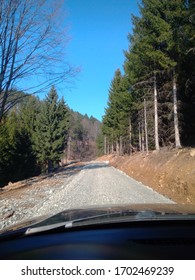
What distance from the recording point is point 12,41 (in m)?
16.6

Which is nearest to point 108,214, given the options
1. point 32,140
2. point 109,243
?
point 109,243

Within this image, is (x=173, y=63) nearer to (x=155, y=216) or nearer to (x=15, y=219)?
(x=15, y=219)

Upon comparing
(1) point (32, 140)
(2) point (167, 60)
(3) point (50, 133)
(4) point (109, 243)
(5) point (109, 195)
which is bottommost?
(5) point (109, 195)

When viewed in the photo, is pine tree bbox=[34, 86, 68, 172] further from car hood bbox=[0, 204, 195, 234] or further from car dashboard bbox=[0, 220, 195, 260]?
car dashboard bbox=[0, 220, 195, 260]

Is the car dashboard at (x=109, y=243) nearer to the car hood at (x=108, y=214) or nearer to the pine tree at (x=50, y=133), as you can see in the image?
the car hood at (x=108, y=214)

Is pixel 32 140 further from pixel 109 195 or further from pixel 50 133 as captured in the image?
pixel 109 195

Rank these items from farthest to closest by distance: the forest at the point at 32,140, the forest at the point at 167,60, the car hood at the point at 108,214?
the forest at the point at 32,140
the forest at the point at 167,60
the car hood at the point at 108,214

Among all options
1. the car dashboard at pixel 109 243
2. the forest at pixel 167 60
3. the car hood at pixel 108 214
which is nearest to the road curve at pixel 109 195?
the forest at pixel 167 60

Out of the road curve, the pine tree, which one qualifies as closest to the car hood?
the road curve

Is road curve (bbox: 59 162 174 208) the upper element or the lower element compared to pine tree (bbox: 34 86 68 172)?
lower

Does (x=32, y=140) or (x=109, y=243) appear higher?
(x=32, y=140)

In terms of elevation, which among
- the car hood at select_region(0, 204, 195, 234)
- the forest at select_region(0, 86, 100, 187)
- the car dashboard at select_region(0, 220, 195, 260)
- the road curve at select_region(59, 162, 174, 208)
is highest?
the forest at select_region(0, 86, 100, 187)

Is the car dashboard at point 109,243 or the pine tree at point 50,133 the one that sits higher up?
the pine tree at point 50,133
